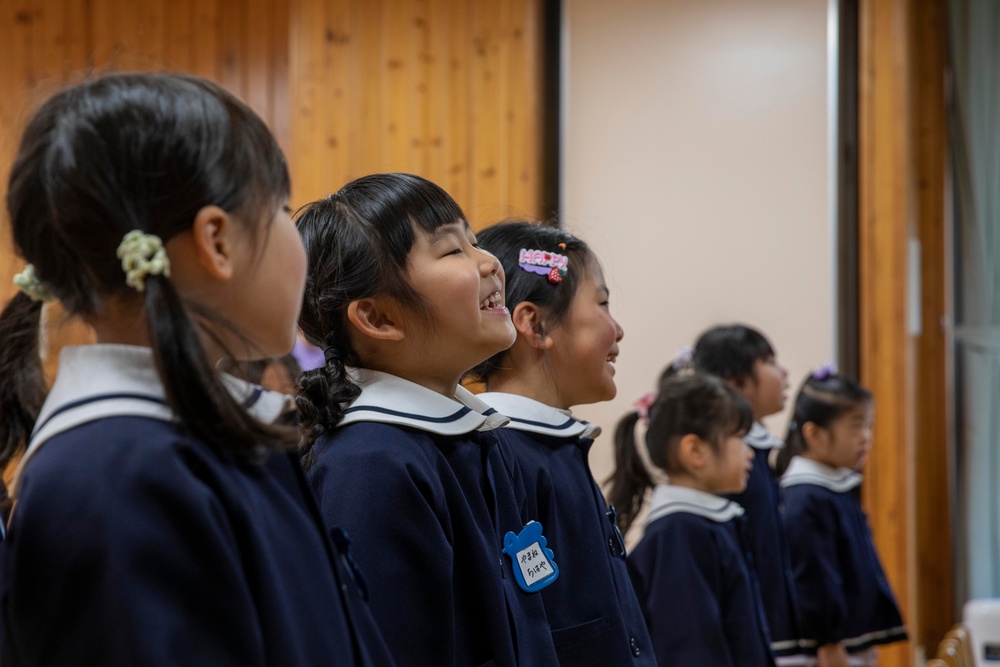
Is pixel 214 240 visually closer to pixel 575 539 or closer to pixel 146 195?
pixel 146 195

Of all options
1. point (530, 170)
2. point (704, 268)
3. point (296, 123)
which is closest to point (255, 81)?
point (296, 123)

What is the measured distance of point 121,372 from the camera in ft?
3.05

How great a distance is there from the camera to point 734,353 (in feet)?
11.6

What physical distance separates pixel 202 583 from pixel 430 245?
72cm

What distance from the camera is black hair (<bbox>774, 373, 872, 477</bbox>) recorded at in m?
3.79

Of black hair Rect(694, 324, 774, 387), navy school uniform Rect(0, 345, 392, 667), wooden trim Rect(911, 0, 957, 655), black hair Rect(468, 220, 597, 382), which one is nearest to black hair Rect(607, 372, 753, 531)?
black hair Rect(694, 324, 774, 387)

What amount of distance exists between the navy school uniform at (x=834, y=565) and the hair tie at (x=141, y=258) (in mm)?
2918

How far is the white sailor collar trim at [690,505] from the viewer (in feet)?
8.67

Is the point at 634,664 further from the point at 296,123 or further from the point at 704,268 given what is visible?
the point at 296,123

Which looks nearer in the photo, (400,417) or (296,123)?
(400,417)

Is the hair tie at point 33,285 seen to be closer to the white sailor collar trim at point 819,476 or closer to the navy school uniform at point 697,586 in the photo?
the navy school uniform at point 697,586

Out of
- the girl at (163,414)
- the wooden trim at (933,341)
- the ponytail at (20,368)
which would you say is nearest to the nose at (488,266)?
the girl at (163,414)

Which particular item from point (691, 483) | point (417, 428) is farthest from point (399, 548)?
point (691, 483)

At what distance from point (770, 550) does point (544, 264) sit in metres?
1.60
